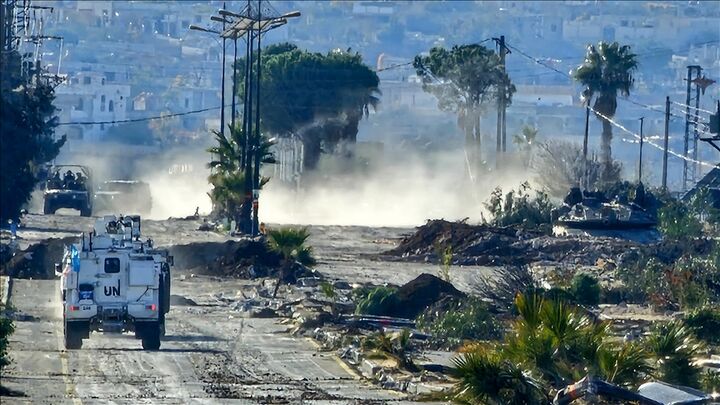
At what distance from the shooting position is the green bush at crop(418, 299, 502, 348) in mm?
37344

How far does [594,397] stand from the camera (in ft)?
82.9

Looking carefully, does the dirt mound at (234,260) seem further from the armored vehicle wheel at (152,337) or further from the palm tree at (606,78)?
the palm tree at (606,78)

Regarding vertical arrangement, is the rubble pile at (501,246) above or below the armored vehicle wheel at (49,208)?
above

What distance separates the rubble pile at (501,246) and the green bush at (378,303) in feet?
63.7

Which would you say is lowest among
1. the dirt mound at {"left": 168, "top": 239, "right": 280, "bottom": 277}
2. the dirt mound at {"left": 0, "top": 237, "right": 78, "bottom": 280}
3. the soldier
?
the soldier

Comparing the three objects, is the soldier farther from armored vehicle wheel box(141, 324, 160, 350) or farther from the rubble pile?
armored vehicle wheel box(141, 324, 160, 350)

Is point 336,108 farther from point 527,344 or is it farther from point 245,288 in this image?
point 527,344

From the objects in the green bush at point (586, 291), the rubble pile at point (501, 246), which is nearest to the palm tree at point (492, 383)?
the green bush at point (586, 291)

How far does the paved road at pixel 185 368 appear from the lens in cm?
2909

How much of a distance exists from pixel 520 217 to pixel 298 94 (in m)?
49.9

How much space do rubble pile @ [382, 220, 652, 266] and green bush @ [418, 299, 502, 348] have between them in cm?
2463

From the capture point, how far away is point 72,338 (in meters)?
35.8

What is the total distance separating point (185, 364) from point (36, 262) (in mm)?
22588

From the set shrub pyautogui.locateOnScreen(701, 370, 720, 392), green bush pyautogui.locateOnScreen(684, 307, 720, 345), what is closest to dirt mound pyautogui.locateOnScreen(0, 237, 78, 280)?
green bush pyautogui.locateOnScreen(684, 307, 720, 345)
